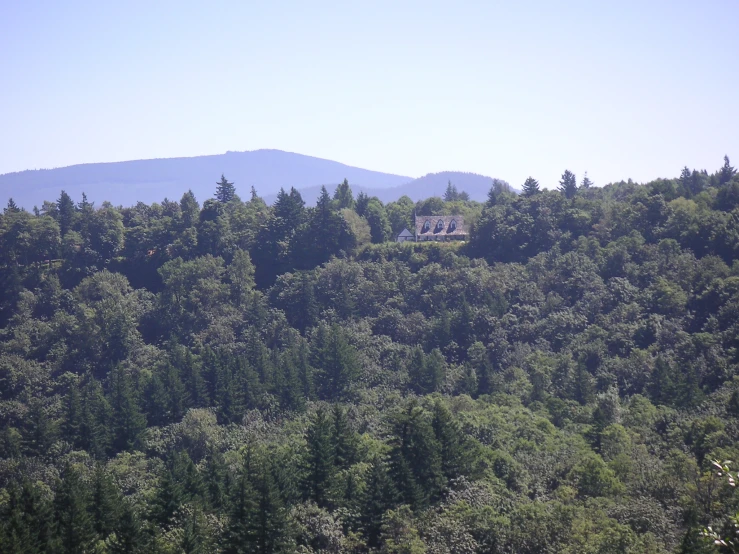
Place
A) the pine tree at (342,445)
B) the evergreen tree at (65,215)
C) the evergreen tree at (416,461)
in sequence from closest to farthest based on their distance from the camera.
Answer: the evergreen tree at (416,461) < the pine tree at (342,445) < the evergreen tree at (65,215)

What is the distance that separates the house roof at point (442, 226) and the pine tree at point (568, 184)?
54.4 ft

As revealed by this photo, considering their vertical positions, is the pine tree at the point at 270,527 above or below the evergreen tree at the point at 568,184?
below

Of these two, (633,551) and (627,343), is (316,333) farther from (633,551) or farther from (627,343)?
(633,551)

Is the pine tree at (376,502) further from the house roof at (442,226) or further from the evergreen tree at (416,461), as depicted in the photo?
the house roof at (442,226)

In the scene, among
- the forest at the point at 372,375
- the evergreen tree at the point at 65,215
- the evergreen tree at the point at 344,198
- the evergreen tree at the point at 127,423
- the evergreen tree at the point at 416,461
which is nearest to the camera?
the forest at the point at 372,375

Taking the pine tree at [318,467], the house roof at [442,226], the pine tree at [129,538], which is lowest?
the pine tree at [129,538]

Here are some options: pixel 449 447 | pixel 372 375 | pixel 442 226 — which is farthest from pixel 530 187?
pixel 449 447

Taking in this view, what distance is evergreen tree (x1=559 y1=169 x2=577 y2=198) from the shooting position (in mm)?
86256

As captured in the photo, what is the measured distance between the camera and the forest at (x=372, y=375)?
102ft

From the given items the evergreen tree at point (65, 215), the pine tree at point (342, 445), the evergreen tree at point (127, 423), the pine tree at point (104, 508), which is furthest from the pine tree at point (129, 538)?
the evergreen tree at point (65, 215)

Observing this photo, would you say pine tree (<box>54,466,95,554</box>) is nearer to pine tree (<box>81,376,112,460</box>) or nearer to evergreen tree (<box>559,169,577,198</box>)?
pine tree (<box>81,376,112,460</box>)

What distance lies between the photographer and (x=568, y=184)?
86875 millimetres

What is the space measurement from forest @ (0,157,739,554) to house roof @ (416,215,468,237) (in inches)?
109

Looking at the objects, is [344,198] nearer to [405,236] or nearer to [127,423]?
[405,236]
